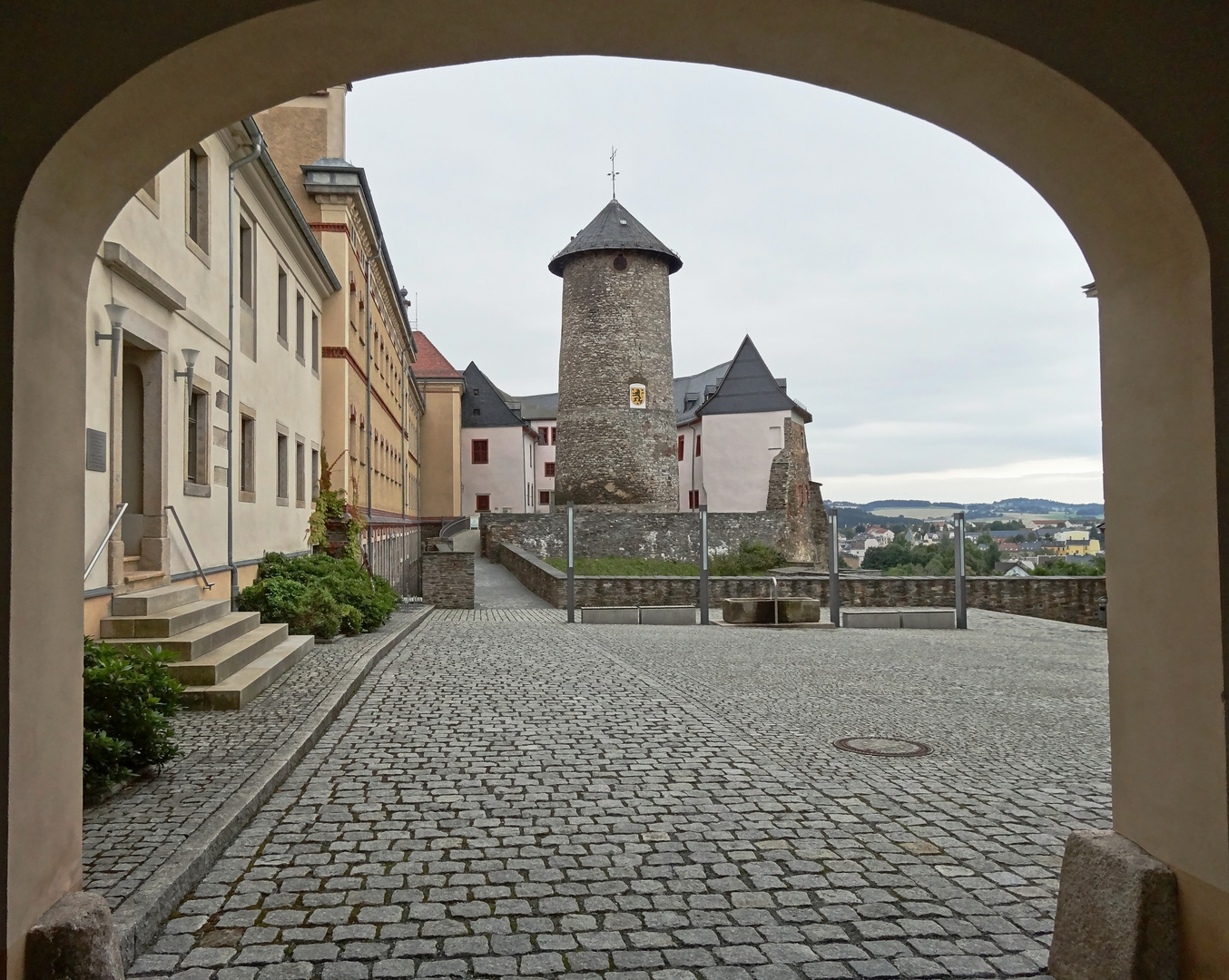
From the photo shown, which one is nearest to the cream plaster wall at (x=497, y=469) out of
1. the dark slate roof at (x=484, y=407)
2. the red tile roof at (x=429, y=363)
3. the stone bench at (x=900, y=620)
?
the dark slate roof at (x=484, y=407)

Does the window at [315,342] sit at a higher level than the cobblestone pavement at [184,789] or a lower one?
higher

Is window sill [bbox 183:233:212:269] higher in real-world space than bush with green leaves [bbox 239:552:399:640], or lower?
higher

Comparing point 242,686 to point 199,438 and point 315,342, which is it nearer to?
point 199,438

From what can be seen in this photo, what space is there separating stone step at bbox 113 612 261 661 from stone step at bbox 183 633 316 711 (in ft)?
1.13

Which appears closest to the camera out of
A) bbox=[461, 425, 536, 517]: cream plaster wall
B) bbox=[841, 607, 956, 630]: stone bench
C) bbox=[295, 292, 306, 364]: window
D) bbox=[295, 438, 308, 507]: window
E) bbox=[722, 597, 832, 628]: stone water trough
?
bbox=[295, 438, 308, 507]: window

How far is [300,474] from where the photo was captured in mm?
18203

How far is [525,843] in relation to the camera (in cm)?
479

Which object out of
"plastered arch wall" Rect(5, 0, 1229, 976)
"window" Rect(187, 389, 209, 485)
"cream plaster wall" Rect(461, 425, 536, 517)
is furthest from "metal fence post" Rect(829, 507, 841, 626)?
"cream plaster wall" Rect(461, 425, 536, 517)

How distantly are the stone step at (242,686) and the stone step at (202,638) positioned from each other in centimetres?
34

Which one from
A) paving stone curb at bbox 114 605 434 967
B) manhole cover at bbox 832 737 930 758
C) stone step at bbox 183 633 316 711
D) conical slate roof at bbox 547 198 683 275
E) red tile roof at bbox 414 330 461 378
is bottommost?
manhole cover at bbox 832 737 930 758

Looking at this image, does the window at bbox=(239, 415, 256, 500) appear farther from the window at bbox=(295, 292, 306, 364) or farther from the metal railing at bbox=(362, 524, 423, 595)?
the metal railing at bbox=(362, 524, 423, 595)

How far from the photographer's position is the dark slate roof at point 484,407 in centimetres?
6306

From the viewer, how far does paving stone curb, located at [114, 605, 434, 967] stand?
3533 mm

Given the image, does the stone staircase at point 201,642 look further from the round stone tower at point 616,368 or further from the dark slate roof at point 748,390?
the dark slate roof at point 748,390
